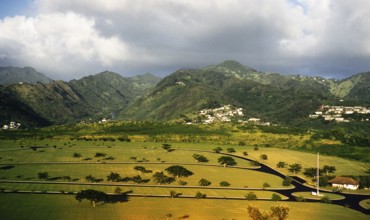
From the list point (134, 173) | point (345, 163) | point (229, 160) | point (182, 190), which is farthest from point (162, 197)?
point (345, 163)

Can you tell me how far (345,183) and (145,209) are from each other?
3326 inches

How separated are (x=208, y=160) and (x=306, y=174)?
1811 inches

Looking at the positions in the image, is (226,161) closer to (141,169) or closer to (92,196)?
(141,169)

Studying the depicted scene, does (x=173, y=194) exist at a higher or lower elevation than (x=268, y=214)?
lower

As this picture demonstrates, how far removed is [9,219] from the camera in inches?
3492

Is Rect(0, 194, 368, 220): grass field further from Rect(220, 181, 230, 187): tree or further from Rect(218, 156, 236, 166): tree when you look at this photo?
Rect(218, 156, 236, 166): tree

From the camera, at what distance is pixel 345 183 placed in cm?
15062

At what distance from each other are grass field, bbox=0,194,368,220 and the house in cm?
3416

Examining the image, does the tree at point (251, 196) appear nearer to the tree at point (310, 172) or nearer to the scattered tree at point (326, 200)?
the scattered tree at point (326, 200)

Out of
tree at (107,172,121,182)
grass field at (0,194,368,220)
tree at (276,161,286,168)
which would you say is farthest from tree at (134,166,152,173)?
tree at (276,161,286,168)

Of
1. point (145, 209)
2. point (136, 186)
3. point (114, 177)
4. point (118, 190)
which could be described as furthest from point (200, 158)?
point (145, 209)

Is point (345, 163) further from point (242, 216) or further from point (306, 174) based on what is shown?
point (242, 216)

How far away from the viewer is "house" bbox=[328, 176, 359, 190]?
492ft

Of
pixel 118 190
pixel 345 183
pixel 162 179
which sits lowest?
pixel 118 190
